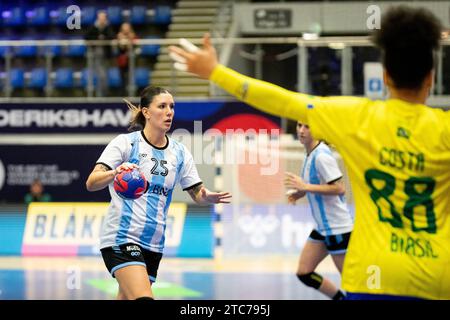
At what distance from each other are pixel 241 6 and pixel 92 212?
25.1ft

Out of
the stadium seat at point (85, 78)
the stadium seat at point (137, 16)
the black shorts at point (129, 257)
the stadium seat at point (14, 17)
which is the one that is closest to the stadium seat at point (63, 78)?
the stadium seat at point (85, 78)

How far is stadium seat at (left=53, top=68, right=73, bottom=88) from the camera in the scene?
56.9ft

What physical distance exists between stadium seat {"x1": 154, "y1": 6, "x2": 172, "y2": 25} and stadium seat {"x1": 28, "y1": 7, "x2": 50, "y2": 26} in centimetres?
269

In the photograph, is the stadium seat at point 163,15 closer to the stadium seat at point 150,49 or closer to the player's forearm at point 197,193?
the stadium seat at point 150,49

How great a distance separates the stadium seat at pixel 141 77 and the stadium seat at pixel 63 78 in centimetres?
125

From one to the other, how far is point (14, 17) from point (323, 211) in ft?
49.3

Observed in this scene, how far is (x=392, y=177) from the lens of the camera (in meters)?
3.66

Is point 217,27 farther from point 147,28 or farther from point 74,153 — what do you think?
point 74,153

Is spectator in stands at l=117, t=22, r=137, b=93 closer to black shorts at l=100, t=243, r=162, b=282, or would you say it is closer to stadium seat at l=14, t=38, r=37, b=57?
stadium seat at l=14, t=38, r=37, b=57

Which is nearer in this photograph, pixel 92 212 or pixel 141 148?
pixel 141 148

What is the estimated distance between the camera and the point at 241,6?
21766mm

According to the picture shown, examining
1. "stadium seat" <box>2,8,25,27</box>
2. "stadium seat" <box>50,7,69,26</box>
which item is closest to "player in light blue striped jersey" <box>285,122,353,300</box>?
"stadium seat" <box>50,7,69,26</box>

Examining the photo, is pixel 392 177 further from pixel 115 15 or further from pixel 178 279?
pixel 115 15
